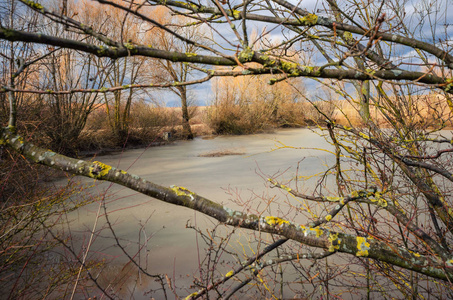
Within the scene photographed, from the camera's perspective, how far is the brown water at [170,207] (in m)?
3.47

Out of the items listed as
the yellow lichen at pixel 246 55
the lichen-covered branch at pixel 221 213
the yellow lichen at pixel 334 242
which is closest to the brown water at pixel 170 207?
the lichen-covered branch at pixel 221 213

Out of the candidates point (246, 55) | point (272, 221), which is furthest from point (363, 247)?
point (246, 55)

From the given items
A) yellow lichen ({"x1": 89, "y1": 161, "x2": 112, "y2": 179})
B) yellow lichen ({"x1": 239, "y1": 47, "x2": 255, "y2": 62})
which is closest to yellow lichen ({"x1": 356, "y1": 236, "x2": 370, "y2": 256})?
yellow lichen ({"x1": 239, "y1": 47, "x2": 255, "y2": 62})

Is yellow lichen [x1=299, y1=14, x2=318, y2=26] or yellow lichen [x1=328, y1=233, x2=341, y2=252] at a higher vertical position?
yellow lichen [x1=299, y1=14, x2=318, y2=26]

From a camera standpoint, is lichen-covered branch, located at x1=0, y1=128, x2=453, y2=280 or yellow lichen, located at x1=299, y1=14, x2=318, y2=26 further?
yellow lichen, located at x1=299, y1=14, x2=318, y2=26

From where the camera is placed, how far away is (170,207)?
537 cm

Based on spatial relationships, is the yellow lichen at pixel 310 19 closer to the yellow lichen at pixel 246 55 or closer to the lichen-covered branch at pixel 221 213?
the yellow lichen at pixel 246 55

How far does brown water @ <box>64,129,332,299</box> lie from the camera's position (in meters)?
3.47

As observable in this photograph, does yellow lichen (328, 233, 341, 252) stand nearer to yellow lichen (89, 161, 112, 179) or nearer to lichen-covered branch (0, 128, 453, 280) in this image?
lichen-covered branch (0, 128, 453, 280)

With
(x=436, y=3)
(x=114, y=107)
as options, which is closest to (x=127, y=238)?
(x=436, y=3)

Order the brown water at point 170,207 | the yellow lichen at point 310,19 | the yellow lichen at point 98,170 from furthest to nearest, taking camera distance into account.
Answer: the brown water at point 170,207 < the yellow lichen at point 310,19 < the yellow lichen at point 98,170

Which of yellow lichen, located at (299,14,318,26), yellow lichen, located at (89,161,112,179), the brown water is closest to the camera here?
yellow lichen, located at (89,161,112,179)

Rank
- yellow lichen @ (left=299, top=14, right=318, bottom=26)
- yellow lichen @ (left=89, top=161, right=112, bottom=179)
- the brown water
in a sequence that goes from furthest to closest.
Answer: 1. the brown water
2. yellow lichen @ (left=299, top=14, right=318, bottom=26)
3. yellow lichen @ (left=89, top=161, right=112, bottom=179)

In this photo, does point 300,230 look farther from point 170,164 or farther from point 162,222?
point 170,164
